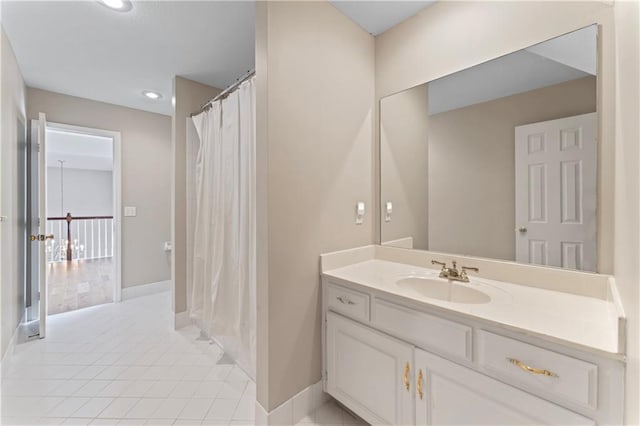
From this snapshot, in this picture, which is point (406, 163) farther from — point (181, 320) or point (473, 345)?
point (181, 320)

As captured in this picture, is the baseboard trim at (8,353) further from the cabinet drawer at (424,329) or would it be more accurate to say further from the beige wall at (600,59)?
the beige wall at (600,59)

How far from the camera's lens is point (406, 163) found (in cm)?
193

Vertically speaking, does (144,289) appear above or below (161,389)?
above

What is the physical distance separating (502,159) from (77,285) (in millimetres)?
5564

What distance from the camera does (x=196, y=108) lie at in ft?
9.31

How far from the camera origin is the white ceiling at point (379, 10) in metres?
1.68

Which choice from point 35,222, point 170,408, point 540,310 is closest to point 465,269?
point 540,310

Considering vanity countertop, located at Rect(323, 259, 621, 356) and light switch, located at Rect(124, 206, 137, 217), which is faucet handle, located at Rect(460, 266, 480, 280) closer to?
vanity countertop, located at Rect(323, 259, 621, 356)

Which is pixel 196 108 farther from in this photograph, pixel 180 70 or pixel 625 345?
pixel 625 345

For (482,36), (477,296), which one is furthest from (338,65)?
(477,296)

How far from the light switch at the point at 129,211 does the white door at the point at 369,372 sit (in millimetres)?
3208

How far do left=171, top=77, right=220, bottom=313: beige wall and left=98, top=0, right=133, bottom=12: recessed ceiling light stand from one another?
0.94m

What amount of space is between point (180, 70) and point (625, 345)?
10.8 feet

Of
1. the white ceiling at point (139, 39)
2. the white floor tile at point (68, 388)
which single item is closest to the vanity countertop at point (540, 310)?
the white ceiling at point (139, 39)
